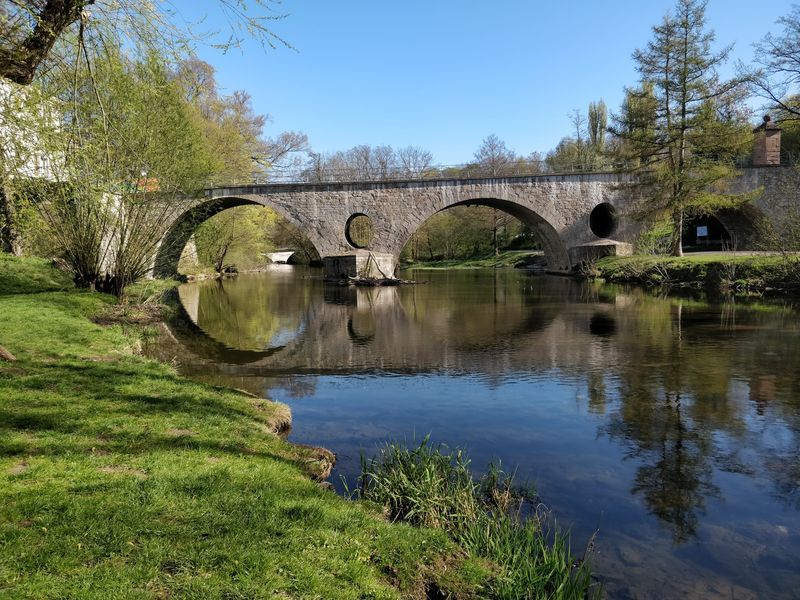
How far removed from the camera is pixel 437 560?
385 centimetres

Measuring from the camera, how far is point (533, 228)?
134ft

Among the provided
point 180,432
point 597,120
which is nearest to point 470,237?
point 597,120

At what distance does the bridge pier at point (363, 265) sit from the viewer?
3594 cm

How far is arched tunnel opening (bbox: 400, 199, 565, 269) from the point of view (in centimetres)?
5650

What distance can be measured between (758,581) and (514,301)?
18660 mm

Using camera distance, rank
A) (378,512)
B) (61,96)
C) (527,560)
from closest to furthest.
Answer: (527,560) < (378,512) < (61,96)

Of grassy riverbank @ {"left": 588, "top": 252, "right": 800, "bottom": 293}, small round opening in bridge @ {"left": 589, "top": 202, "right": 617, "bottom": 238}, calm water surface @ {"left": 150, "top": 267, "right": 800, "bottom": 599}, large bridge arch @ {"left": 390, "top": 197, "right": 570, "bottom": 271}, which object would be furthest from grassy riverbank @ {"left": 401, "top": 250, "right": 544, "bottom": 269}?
calm water surface @ {"left": 150, "top": 267, "right": 800, "bottom": 599}

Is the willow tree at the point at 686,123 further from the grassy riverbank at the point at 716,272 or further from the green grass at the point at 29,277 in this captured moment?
the green grass at the point at 29,277

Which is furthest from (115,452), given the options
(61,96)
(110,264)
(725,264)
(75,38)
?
(725,264)

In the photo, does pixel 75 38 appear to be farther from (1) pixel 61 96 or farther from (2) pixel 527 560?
(2) pixel 527 560

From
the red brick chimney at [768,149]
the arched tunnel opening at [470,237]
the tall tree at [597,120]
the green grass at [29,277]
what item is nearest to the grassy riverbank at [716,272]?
the red brick chimney at [768,149]

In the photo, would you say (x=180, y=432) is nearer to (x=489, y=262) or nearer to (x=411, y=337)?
(x=411, y=337)

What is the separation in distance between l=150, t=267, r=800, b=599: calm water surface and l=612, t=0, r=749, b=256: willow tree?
13.3 metres

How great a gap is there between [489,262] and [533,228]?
15003 millimetres
